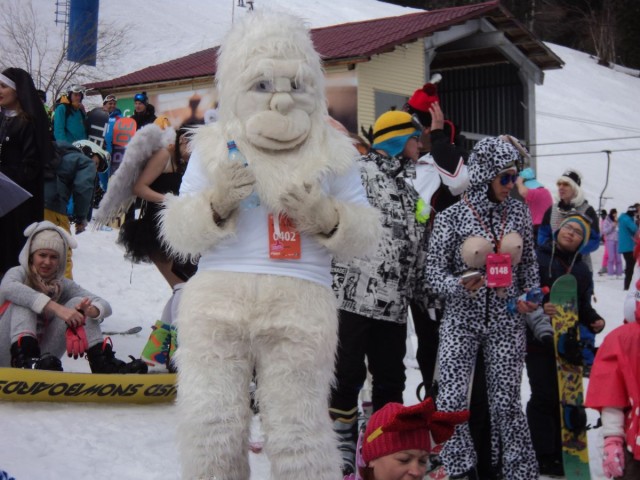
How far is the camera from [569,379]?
5.77m

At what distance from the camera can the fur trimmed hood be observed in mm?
6754

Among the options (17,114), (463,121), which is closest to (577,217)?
(17,114)

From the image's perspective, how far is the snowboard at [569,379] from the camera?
5578 mm

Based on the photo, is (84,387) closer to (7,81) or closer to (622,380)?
(7,81)

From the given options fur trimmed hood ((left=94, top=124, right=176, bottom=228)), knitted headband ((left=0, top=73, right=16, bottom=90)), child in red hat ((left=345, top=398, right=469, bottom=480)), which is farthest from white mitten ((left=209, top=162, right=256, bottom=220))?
knitted headband ((left=0, top=73, right=16, bottom=90))

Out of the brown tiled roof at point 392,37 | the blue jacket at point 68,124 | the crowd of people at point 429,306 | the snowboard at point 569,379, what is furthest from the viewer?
the brown tiled roof at point 392,37

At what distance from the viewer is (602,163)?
36781 mm

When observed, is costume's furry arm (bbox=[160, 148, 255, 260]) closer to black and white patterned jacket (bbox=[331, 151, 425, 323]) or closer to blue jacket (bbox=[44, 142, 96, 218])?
black and white patterned jacket (bbox=[331, 151, 425, 323])

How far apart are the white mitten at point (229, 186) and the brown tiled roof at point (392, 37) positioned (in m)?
13.9

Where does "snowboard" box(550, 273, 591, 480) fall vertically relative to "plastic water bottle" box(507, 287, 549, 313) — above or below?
below

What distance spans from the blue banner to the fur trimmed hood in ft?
78.1

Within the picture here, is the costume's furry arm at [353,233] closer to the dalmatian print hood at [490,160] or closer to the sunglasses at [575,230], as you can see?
the dalmatian print hood at [490,160]

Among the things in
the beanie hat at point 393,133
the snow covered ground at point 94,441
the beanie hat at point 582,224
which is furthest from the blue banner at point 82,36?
the beanie hat at point 582,224

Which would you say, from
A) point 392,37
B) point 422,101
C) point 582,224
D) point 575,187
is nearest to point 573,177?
point 575,187
